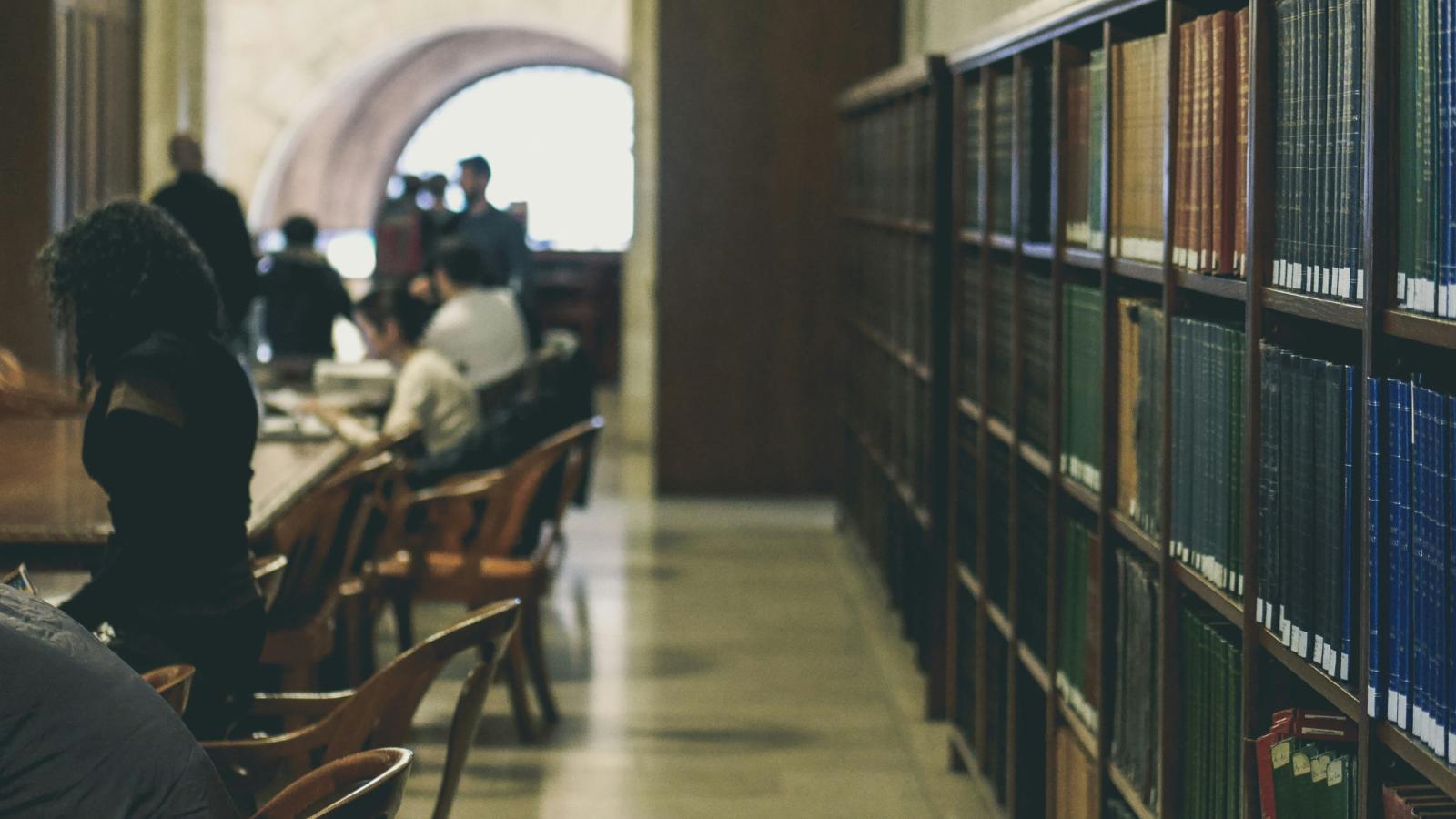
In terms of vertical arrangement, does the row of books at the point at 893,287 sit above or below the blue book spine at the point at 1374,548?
above

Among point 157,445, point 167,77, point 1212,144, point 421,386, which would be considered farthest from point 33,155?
point 1212,144

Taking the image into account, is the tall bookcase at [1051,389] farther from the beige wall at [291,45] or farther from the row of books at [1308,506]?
the beige wall at [291,45]

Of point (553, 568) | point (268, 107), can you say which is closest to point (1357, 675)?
point (553, 568)

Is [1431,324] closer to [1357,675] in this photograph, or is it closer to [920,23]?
[1357,675]

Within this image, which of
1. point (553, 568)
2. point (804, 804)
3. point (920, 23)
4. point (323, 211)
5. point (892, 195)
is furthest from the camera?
point (323, 211)

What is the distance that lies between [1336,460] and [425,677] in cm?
141

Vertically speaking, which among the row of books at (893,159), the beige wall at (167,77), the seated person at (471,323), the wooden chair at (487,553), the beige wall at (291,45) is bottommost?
the wooden chair at (487,553)

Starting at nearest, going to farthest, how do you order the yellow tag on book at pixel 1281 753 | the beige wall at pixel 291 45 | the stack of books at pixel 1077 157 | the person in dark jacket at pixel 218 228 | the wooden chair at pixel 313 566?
the yellow tag on book at pixel 1281 753, the stack of books at pixel 1077 157, the wooden chair at pixel 313 566, the person in dark jacket at pixel 218 228, the beige wall at pixel 291 45

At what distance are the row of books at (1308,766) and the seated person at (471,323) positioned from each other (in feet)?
16.3

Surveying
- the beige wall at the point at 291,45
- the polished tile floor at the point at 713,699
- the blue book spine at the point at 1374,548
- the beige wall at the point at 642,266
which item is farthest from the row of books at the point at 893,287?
the beige wall at the point at 291,45

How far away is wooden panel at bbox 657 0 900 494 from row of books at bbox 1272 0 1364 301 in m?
6.92

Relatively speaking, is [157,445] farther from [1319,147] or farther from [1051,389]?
[1319,147]

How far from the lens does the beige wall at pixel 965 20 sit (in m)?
3.55

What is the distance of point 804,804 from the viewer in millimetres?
4500
